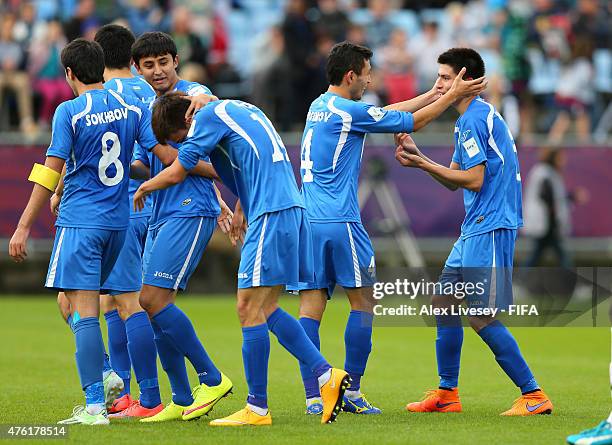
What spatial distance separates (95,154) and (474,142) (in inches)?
115

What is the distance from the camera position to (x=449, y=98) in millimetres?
8914

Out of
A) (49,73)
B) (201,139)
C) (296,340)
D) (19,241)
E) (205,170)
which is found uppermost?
(49,73)

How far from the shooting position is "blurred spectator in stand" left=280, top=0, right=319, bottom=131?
21391 millimetres

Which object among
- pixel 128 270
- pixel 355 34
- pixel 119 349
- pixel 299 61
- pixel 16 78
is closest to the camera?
pixel 128 270

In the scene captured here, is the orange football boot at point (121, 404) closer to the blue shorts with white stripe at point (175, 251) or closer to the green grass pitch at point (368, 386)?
the green grass pitch at point (368, 386)

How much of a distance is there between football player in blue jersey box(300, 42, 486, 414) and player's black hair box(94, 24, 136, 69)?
160cm

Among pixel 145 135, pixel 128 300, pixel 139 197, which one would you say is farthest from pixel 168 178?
pixel 128 300

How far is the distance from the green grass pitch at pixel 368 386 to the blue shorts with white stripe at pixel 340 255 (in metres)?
1.07

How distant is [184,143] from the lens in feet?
27.8

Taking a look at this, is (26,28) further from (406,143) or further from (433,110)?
(433,110)

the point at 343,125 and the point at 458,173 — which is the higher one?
the point at 343,125

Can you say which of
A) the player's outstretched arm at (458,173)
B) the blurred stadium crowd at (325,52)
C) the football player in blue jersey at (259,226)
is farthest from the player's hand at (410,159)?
the blurred stadium crowd at (325,52)

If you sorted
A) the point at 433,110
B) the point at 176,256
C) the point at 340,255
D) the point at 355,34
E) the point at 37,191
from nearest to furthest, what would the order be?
1. the point at 37,191
2. the point at 433,110
3. the point at 176,256
4. the point at 340,255
5. the point at 355,34

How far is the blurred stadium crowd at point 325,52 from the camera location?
826 inches
